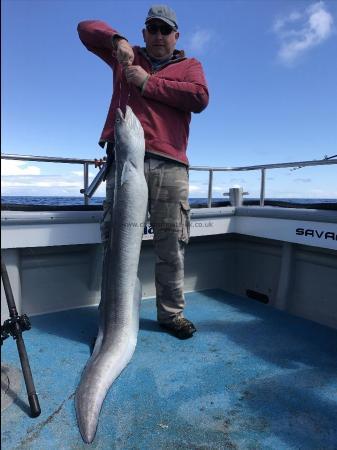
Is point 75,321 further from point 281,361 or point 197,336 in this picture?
point 281,361

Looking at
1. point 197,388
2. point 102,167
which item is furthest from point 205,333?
point 102,167

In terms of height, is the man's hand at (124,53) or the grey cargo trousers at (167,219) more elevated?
the man's hand at (124,53)

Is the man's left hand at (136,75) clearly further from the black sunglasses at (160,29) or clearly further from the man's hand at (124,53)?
the black sunglasses at (160,29)

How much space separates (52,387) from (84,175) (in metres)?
2.47

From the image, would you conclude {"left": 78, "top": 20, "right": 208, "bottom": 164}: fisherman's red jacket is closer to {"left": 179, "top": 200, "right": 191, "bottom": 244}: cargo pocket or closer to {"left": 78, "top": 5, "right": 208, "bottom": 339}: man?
{"left": 78, "top": 5, "right": 208, "bottom": 339}: man

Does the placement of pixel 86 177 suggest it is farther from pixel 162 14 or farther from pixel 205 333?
pixel 205 333

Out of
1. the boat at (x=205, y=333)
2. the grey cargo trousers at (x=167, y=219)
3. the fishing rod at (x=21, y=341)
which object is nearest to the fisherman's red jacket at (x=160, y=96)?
the grey cargo trousers at (x=167, y=219)

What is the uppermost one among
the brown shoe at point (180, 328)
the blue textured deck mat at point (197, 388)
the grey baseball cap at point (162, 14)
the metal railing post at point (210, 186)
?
the grey baseball cap at point (162, 14)

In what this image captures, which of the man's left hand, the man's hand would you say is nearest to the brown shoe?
the man's left hand

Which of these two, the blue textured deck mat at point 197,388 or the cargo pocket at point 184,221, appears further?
the cargo pocket at point 184,221

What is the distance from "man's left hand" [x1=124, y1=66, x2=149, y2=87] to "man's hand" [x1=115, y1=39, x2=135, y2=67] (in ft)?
0.17


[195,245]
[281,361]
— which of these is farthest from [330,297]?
[195,245]

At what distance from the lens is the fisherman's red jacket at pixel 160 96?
11.5 ft

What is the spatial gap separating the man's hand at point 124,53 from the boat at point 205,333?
1160 mm
